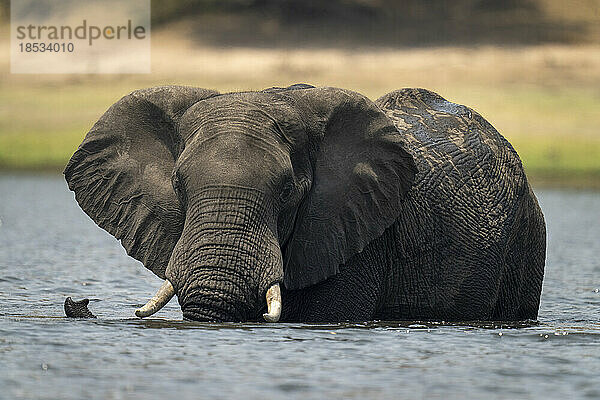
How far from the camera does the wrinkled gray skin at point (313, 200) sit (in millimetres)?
11898

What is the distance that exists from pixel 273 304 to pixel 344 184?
6.30 feet

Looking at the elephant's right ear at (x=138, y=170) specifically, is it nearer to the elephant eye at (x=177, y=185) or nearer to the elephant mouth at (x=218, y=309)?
the elephant eye at (x=177, y=185)

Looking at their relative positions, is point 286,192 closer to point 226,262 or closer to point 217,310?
point 226,262

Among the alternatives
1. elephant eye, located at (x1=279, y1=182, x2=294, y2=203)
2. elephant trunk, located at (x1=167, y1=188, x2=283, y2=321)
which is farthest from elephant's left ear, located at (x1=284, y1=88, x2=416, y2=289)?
elephant trunk, located at (x1=167, y1=188, x2=283, y2=321)

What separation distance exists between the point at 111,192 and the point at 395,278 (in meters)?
3.00

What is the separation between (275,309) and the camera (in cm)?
1164

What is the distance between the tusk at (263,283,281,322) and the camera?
1153 centimetres

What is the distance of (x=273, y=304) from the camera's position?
11719 millimetres

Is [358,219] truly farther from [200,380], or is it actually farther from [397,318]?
[200,380]

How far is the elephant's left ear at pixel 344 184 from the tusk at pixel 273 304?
1.12 meters

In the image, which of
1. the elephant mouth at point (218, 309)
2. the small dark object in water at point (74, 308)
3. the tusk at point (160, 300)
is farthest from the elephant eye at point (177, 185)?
the small dark object in water at point (74, 308)

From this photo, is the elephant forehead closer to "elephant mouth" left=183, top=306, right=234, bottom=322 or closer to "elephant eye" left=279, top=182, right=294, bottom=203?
"elephant eye" left=279, top=182, right=294, bottom=203

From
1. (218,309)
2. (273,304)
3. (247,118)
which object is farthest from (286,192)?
(218,309)

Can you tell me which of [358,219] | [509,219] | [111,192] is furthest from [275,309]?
[509,219]
